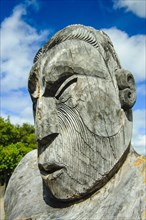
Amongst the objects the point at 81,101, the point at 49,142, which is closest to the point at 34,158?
the point at 49,142

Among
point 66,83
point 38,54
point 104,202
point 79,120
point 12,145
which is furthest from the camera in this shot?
point 12,145

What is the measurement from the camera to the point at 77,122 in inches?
146

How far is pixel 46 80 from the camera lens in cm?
383

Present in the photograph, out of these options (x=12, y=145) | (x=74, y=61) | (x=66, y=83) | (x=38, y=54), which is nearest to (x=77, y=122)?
(x=66, y=83)

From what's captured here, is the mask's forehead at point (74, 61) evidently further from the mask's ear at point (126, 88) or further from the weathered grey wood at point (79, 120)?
the mask's ear at point (126, 88)

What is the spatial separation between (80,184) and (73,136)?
0.53 meters

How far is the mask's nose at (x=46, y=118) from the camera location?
376cm

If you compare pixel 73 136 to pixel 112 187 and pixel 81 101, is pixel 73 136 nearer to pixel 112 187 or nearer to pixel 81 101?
pixel 81 101

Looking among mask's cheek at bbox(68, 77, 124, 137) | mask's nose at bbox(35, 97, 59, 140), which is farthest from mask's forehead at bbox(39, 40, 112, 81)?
mask's nose at bbox(35, 97, 59, 140)

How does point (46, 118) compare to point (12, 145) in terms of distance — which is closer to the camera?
point (46, 118)

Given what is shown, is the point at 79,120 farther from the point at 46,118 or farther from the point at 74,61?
the point at 74,61

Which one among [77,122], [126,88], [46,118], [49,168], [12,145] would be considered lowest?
[49,168]

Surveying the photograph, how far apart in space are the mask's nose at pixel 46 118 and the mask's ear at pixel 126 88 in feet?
2.69

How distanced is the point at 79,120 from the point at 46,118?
0.39 m
